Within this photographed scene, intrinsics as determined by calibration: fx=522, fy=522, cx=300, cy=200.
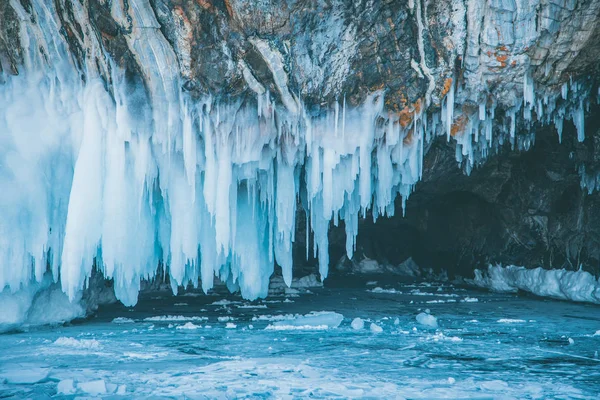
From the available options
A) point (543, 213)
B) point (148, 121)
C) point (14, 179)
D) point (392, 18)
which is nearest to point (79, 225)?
point (14, 179)

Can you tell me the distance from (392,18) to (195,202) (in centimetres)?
438

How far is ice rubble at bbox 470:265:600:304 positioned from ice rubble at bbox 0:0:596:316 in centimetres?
452

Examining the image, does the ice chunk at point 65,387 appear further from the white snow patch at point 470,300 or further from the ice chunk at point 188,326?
the white snow patch at point 470,300

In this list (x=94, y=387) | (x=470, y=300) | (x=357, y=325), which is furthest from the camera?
(x=470, y=300)

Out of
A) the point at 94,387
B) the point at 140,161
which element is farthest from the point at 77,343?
the point at 140,161

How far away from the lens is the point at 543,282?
13.9 meters

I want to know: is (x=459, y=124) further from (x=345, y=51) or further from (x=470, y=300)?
(x=470, y=300)

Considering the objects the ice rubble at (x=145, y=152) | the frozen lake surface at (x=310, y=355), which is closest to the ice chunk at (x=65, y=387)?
the frozen lake surface at (x=310, y=355)

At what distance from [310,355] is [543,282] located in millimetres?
9920

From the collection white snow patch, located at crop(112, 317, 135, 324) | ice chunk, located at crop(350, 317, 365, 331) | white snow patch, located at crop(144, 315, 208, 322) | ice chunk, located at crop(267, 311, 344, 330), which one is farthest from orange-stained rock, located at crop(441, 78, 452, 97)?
white snow patch, located at crop(112, 317, 135, 324)

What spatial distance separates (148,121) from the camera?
799 centimetres

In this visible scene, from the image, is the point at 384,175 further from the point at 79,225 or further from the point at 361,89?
the point at 79,225

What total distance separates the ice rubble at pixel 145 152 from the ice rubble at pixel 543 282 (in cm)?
452

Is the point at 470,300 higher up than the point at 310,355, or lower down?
lower down
